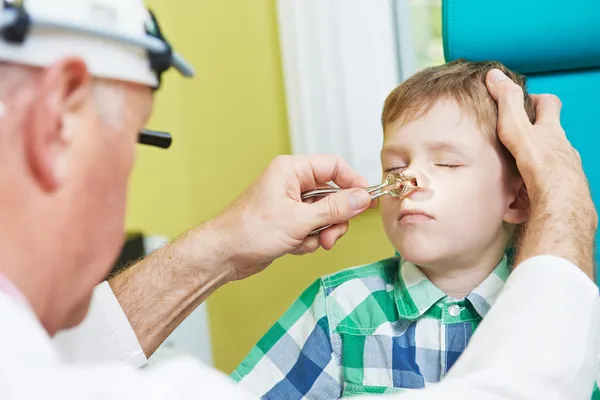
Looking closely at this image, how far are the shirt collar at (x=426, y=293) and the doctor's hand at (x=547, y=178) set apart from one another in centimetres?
14

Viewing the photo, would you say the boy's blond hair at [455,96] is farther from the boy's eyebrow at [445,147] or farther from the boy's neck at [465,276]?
the boy's neck at [465,276]

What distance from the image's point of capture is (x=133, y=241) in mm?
1854

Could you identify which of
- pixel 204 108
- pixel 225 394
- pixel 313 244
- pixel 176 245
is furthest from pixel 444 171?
pixel 204 108

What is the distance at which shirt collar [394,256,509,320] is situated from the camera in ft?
3.49

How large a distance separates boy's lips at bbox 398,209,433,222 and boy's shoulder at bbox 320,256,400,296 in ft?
0.54

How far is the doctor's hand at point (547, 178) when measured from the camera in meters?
0.83

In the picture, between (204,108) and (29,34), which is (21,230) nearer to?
(29,34)

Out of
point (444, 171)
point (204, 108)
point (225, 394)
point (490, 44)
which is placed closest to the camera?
point (225, 394)

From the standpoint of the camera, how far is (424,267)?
3.71 ft

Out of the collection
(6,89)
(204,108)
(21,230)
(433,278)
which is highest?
(6,89)

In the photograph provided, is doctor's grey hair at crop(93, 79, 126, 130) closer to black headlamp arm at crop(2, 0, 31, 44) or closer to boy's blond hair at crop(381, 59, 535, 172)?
black headlamp arm at crop(2, 0, 31, 44)

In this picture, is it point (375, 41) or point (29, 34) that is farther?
point (375, 41)

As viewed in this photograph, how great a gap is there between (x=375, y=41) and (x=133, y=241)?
823 mm

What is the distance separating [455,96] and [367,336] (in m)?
0.41
